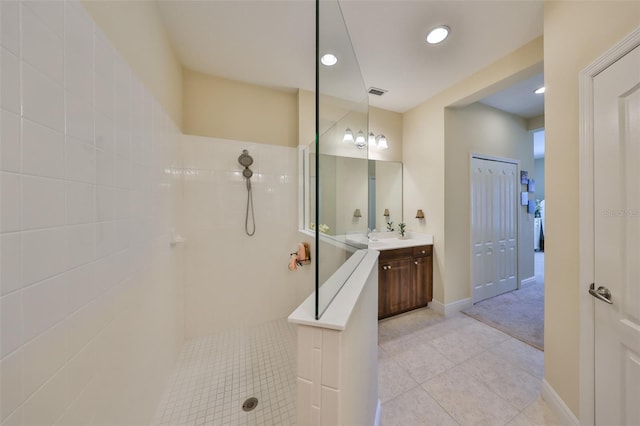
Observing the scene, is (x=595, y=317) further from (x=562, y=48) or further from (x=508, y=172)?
(x=508, y=172)

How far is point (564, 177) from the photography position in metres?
1.22

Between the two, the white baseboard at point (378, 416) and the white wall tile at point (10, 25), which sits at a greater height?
the white wall tile at point (10, 25)

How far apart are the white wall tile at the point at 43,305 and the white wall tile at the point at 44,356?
0.02m

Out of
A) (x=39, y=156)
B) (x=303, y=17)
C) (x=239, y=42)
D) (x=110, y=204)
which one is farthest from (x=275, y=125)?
(x=39, y=156)

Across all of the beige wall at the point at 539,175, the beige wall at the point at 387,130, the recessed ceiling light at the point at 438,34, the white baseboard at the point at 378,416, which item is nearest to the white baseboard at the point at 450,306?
the white baseboard at the point at 378,416

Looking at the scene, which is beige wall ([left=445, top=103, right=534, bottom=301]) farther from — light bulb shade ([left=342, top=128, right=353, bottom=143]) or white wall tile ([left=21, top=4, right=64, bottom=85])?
white wall tile ([left=21, top=4, right=64, bottom=85])

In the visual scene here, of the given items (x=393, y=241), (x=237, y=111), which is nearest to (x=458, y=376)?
(x=393, y=241)

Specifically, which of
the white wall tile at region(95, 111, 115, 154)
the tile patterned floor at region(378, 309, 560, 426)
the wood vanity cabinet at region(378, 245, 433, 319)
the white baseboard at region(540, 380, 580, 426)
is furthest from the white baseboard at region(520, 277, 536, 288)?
the white wall tile at region(95, 111, 115, 154)

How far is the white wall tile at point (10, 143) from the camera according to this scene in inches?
19.2

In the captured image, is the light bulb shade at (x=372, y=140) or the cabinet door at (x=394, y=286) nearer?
the cabinet door at (x=394, y=286)

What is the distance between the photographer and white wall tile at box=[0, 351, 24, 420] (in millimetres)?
471

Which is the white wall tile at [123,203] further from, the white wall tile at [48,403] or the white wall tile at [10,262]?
the white wall tile at [48,403]

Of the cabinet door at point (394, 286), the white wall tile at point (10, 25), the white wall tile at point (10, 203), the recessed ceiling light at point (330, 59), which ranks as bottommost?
the cabinet door at point (394, 286)

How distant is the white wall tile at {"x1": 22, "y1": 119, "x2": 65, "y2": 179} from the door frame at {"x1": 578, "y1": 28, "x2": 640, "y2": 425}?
7.19 ft
